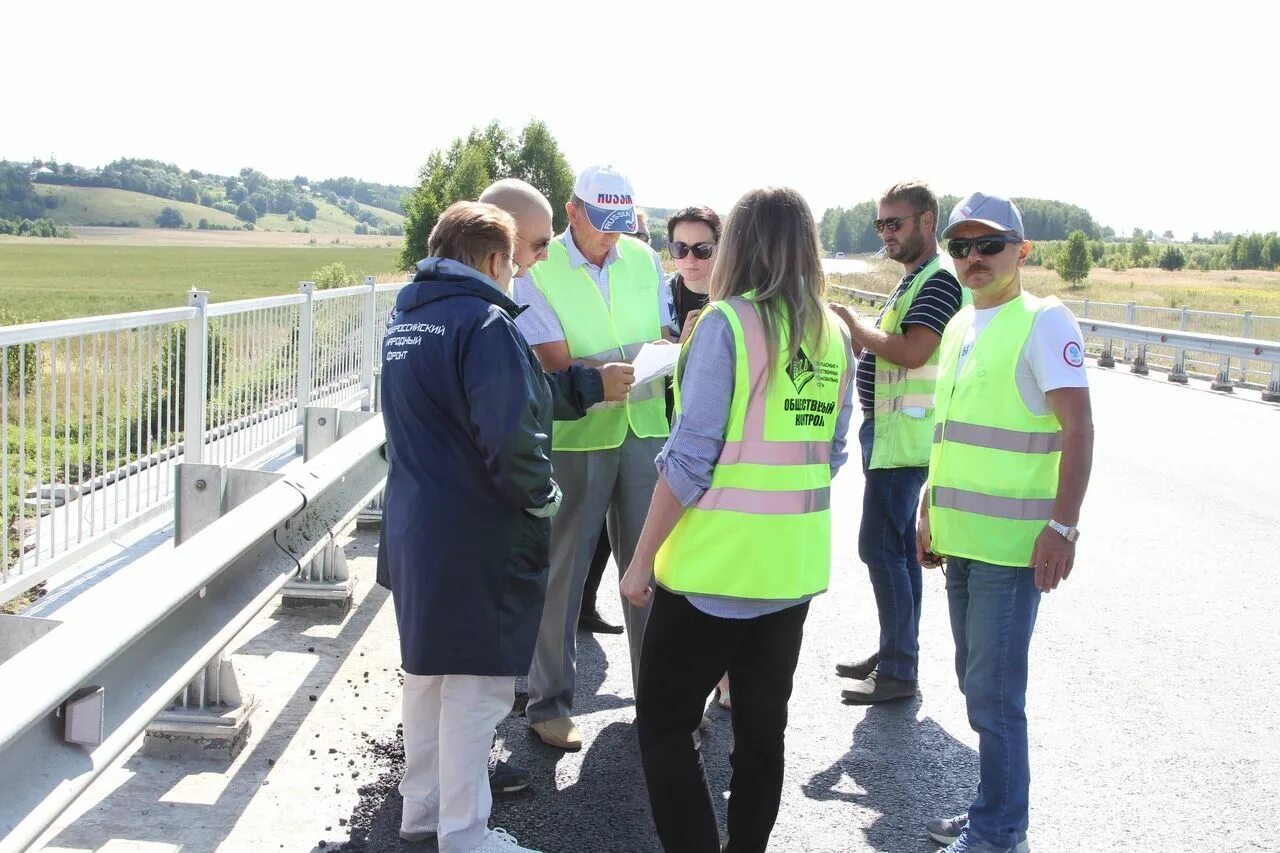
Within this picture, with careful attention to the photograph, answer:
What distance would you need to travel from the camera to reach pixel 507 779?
4.24 m

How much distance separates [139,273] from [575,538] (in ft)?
356

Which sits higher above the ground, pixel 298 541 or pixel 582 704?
pixel 298 541

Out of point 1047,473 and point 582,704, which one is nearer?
point 1047,473

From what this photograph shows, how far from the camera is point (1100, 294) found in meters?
76.0

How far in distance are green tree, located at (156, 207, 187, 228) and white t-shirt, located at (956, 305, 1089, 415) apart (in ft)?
676

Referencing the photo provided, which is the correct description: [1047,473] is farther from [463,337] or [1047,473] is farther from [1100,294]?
[1100,294]

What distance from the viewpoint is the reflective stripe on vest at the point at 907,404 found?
5.24 m

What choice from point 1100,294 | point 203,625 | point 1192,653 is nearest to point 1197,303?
point 1100,294

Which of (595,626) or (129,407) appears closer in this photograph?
(129,407)

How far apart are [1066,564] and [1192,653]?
2.80 meters

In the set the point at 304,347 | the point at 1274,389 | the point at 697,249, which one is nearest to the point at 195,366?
the point at 304,347

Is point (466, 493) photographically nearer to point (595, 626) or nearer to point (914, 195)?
point (914, 195)

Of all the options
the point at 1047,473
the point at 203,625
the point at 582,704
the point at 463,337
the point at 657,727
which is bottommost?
the point at 582,704

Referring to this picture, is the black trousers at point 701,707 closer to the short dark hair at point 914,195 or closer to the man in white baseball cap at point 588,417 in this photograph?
the man in white baseball cap at point 588,417
